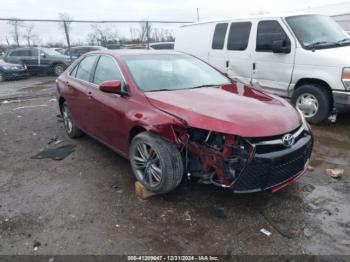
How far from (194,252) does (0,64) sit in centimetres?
1619

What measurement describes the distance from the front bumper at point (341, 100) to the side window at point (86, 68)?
4.16m

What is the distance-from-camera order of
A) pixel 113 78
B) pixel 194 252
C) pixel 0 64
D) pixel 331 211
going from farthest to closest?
1. pixel 0 64
2. pixel 113 78
3. pixel 331 211
4. pixel 194 252

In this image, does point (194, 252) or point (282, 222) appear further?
point (282, 222)

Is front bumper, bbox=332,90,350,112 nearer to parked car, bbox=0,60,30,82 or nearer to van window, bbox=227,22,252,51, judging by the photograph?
van window, bbox=227,22,252,51

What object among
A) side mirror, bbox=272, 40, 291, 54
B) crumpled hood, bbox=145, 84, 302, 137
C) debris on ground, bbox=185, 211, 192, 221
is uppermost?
side mirror, bbox=272, 40, 291, 54

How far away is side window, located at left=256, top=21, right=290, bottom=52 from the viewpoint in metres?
6.30

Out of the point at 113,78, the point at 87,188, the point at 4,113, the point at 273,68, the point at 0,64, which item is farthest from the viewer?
the point at 0,64

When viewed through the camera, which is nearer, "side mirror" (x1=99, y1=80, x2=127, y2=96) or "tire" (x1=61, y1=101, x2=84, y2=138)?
"side mirror" (x1=99, y1=80, x2=127, y2=96)

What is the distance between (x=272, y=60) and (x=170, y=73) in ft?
10.3

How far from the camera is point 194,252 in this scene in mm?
2727

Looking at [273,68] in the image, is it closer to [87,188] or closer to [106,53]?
[106,53]

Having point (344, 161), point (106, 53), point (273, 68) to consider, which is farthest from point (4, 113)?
point (344, 161)

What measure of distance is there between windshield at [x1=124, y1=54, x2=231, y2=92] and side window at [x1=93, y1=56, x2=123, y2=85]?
0.18 m

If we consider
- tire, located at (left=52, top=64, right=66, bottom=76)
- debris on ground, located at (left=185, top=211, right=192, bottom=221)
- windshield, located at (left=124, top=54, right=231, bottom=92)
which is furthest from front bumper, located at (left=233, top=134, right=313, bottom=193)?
tire, located at (left=52, top=64, right=66, bottom=76)
